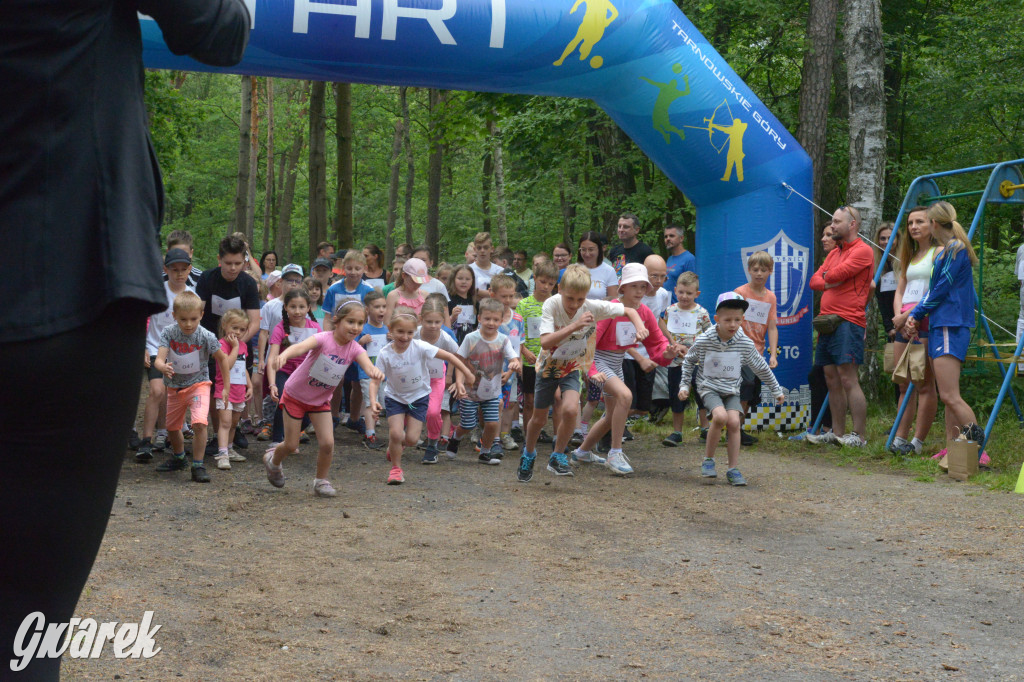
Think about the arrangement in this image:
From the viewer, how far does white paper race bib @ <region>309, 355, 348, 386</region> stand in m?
7.80

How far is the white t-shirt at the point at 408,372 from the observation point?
870 centimetres

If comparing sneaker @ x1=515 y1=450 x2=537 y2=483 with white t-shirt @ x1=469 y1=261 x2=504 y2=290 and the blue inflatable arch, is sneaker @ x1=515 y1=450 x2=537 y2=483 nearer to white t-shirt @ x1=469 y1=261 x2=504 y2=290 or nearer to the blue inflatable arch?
the blue inflatable arch

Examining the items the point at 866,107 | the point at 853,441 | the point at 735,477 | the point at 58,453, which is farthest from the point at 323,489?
the point at 866,107

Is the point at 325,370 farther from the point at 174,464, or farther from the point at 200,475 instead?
the point at 174,464

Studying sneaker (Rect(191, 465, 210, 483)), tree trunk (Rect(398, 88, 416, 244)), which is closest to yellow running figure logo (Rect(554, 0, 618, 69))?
sneaker (Rect(191, 465, 210, 483))

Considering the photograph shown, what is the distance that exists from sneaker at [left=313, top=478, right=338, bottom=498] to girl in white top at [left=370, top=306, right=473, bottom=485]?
0.80 m

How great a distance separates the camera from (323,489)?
788 centimetres

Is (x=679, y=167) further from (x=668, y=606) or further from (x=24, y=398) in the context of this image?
(x=24, y=398)

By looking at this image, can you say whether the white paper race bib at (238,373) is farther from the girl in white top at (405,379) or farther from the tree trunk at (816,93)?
the tree trunk at (816,93)

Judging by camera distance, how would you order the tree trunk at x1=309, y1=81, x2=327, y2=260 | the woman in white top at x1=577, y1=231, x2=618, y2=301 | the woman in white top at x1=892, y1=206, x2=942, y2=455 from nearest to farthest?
the woman in white top at x1=892, y1=206, x2=942, y2=455 < the woman in white top at x1=577, y1=231, x2=618, y2=301 < the tree trunk at x1=309, y1=81, x2=327, y2=260

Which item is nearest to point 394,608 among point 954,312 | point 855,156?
A: point 954,312

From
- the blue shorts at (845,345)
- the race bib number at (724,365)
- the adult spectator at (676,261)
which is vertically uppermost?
the adult spectator at (676,261)

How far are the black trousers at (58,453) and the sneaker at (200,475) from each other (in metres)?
7.04

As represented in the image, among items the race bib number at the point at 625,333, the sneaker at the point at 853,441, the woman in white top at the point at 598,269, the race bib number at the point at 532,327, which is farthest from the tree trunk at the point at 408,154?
the race bib number at the point at 625,333
